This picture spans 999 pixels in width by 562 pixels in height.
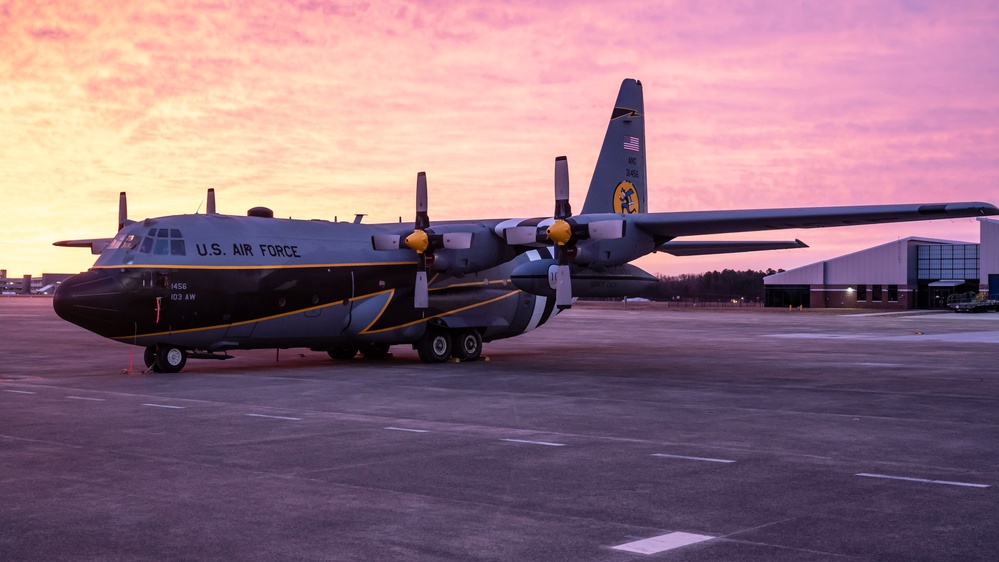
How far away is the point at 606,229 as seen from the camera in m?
25.1

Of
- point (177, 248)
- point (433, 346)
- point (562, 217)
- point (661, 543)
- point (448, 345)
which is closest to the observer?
point (661, 543)

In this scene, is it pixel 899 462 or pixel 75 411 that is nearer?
pixel 899 462

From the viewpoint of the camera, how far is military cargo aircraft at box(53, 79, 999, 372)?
22953 mm

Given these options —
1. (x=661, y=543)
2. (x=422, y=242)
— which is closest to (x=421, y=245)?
(x=422, y=242)

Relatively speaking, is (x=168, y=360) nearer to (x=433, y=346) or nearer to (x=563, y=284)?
(x=433, y=346)

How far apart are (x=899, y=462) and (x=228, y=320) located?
16845 mm

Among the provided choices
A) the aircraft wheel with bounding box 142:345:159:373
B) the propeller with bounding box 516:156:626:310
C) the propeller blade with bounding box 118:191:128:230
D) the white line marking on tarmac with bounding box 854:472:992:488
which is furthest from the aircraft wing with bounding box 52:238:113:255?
the white line marking on tarmac with bounding box 854:472:992:488

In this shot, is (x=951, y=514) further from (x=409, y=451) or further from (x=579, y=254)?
(x=579, y=254)

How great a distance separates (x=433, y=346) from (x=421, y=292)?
2289mm

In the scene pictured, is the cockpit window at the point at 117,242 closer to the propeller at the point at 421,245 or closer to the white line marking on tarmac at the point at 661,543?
the propeller at the point at 421,245

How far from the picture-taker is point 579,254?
85.2 ft

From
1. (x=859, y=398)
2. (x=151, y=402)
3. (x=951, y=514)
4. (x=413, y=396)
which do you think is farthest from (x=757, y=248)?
(x=951, y=514)

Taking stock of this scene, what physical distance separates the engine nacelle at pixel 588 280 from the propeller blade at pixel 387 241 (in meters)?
3.28

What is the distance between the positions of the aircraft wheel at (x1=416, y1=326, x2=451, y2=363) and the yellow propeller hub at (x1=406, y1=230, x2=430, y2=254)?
2.57 meters
